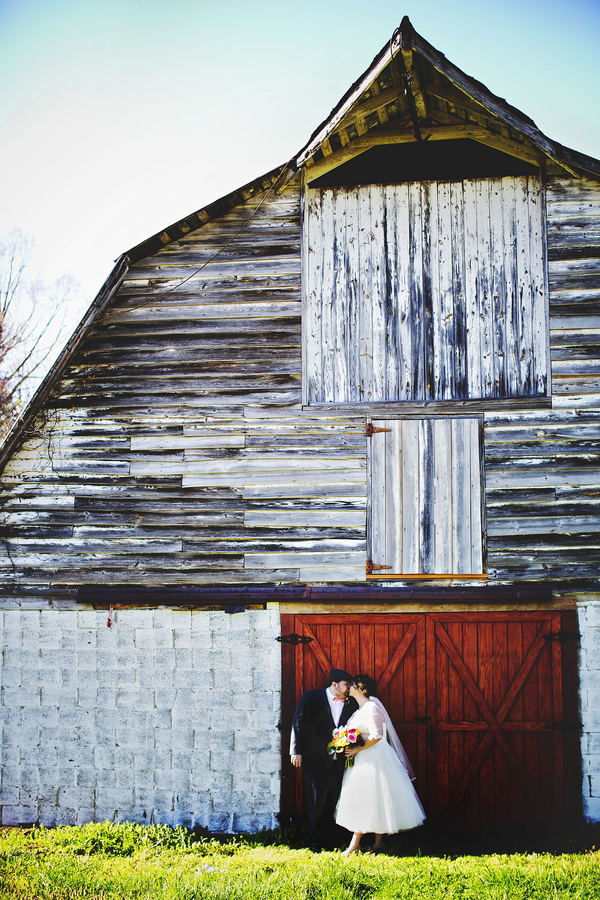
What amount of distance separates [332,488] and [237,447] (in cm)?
118

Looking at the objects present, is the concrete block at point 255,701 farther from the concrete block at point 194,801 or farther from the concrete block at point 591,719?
the concrete block at point 591,719

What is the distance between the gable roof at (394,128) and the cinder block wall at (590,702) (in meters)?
4.77

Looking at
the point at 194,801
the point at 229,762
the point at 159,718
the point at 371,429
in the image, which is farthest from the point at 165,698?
the point at 371,429

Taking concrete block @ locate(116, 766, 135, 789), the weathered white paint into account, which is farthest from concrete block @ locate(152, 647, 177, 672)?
the weathered white paint

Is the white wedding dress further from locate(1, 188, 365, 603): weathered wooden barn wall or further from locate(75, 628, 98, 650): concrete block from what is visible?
locate(75, 628, 98, 650): concrete block

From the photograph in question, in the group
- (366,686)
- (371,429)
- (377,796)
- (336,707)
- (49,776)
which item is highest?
(371,429)

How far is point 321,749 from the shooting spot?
635 cm

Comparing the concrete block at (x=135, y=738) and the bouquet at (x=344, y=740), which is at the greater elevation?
the bouquet at (x=344, y=740)

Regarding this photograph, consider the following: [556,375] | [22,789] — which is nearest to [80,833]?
[22,789]

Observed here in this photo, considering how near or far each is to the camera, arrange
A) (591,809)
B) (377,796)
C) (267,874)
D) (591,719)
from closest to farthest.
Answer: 1. (267,874)
2. (377,796)
3. (591,809)
4. (591,719)

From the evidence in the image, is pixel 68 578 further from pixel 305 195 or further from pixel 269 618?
pixel 305 195

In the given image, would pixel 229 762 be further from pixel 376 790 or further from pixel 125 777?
pixel 376 790

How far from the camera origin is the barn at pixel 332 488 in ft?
22.5

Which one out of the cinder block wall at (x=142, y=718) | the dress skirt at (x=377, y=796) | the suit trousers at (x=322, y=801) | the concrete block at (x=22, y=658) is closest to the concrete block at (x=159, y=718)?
the cinder block wall at (x=142, y=718)
